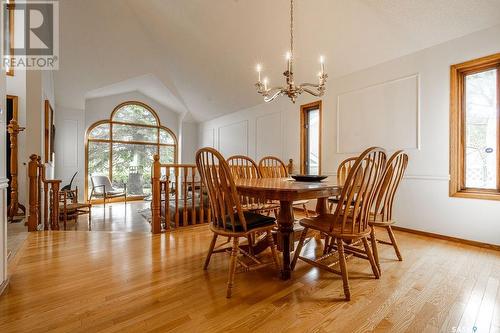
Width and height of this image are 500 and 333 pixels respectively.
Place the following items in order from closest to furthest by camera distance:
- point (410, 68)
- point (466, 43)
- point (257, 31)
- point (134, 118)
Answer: point (466, 43) < point (410, 68) < point (257, 31) < point (134, 118)

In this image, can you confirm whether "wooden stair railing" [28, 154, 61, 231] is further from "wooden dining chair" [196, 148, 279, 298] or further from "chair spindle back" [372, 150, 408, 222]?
"chair spindle back" [372, 150, 408, 222]

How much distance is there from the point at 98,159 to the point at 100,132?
29.8 inches

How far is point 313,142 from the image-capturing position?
4.50 metres

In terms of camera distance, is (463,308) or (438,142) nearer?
(463,308)

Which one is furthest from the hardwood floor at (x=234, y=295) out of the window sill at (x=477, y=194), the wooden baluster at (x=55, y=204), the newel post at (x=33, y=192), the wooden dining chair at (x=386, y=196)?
the wooden baluster at (x=55, y=204)

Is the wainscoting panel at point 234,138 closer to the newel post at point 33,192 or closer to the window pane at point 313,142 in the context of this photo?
the window pane at point 313,142

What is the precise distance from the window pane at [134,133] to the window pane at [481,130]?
7312mm

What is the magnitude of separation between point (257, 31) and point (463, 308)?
4065 mm


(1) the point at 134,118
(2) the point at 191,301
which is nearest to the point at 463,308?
(2) the point at 191,301

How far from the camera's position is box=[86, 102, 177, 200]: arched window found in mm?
6613

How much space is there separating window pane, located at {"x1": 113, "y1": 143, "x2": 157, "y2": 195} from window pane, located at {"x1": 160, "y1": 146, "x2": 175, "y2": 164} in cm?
36

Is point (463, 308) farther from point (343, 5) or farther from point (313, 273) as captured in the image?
point (343, 5)

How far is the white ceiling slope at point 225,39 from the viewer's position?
9.21 ft

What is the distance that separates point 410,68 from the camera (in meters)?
3.14
